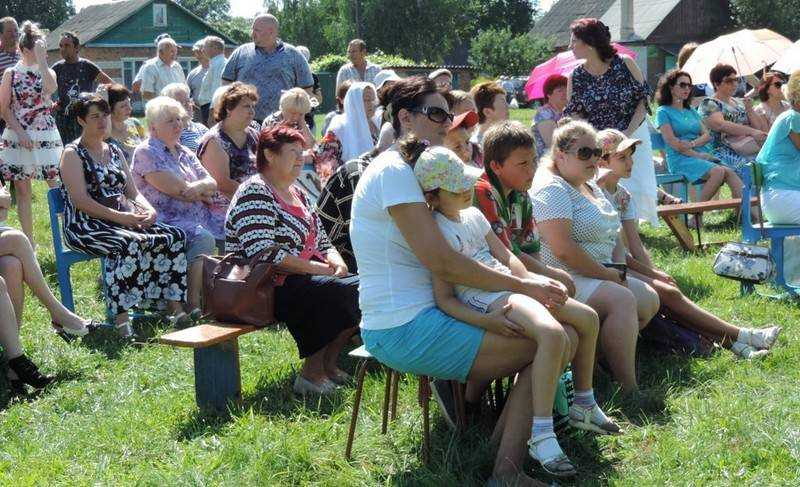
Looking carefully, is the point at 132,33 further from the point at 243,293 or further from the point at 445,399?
the point at 445,399

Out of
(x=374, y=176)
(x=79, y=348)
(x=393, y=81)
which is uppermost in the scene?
(x=393, y=81)

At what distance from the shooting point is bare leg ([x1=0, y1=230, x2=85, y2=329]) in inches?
211

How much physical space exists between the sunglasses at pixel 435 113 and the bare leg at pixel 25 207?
16.9ft

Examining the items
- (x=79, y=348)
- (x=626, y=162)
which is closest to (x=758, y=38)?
(x=626, y=162)

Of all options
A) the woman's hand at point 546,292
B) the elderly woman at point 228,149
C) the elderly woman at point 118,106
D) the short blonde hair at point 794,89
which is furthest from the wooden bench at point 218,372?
the short blonde hair at point 794,89

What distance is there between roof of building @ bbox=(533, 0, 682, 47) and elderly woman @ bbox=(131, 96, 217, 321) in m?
48.1

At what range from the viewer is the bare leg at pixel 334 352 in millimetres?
5105

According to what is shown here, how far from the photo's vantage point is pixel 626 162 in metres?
5.80

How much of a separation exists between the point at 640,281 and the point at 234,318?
6.63 ft

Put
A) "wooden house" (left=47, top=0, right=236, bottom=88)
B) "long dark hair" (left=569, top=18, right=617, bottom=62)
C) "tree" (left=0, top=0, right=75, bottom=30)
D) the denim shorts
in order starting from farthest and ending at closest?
"tree" (left=0, top=0, right=75, bottom=30)
"wooden house" (left=47, top=0, right=236, bottom=88)
"long dark hair" (left=569, top=18, right=617, bottom=62)
the denim shorts

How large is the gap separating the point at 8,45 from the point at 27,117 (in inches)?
30.9

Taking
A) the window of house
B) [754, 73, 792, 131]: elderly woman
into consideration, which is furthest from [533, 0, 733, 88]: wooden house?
[754, 73, 792, 131]: elderly woman

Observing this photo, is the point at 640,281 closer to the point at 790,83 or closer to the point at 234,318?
the point at 234,318

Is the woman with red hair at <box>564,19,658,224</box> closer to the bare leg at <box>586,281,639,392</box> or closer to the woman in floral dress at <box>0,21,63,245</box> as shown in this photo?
the bare leg at <box>586,281,639,392</box>
